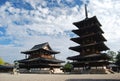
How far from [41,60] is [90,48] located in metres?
18.0

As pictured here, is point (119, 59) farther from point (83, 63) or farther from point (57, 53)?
point (83, 63)

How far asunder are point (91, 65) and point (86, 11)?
17987 mm

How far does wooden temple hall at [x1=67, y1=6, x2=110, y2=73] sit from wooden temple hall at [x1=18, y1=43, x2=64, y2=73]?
12025 millimetres

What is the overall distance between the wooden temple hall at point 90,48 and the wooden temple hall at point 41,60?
39.5 feet

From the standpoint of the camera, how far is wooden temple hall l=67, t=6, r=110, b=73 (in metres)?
44.3

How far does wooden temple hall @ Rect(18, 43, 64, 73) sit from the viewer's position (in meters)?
57.8

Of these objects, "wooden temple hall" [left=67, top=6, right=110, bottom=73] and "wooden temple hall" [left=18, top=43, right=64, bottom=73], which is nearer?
"wooden temple hall" [left=67, top=6, right=110, bottom=73]

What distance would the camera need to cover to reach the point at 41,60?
2295 inches

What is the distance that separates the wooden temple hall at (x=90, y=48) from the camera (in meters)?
44.3

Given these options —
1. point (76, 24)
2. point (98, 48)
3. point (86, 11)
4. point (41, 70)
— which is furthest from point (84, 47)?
point (41, 70)

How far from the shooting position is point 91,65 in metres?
45.4

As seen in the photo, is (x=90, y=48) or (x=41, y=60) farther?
(x=41, y=60)

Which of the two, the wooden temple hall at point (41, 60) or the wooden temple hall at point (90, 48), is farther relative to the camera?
the wooden temple hall at point (41, 60)

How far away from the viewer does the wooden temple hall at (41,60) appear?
190 feet
